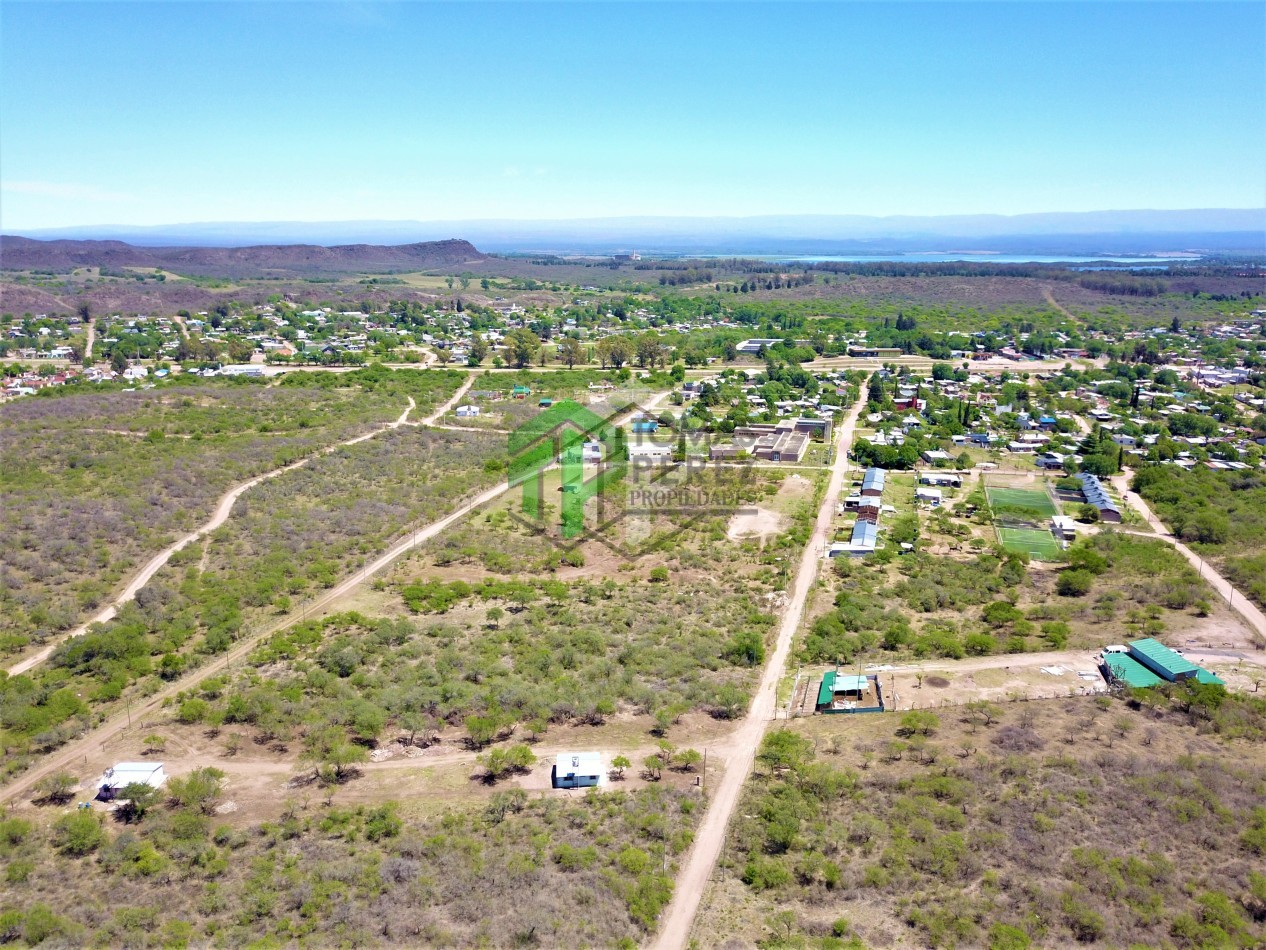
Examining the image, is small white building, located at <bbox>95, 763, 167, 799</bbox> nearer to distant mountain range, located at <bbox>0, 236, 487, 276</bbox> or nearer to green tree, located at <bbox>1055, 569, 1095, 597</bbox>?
green tree, located at <bbox>1055, 569, 1095, 597</bbox>

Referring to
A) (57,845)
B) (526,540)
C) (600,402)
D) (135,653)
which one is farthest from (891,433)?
(57,845)

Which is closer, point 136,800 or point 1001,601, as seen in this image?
point 136,800

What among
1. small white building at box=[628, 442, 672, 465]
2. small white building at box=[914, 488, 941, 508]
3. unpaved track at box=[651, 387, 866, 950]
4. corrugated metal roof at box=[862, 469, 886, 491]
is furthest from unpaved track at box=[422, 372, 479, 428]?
small white building at box=[914, 488, 941, 508]

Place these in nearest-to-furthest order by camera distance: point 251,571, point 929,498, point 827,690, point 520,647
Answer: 1. point 827,690
2. point 520,647
3. point 251,571
4. point 929,498

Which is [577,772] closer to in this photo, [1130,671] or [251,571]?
[1130,671]

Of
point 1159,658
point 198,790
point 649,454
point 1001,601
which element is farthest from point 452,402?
point 1159,658

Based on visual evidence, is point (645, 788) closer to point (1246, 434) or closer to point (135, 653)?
point (135, 653)

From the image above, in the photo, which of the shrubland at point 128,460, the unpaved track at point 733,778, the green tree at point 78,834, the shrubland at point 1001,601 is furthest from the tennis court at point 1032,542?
the shrubland at point 128,460
